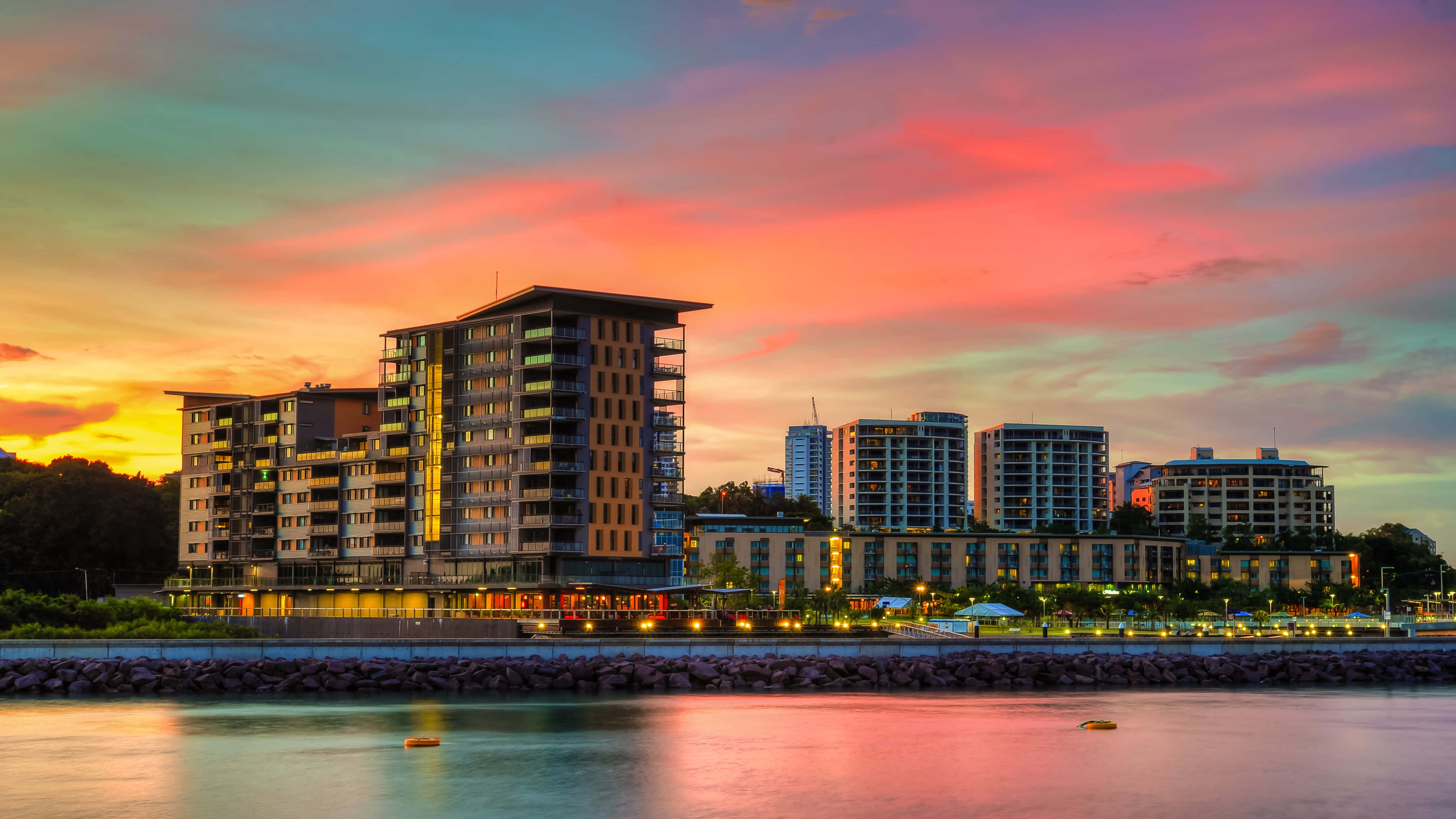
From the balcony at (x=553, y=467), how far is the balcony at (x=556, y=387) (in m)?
6.72

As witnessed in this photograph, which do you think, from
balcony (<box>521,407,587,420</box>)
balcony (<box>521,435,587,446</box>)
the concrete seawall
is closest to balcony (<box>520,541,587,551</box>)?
balcony (<box>521,435,587,446</box>)

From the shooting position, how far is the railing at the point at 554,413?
136375mm

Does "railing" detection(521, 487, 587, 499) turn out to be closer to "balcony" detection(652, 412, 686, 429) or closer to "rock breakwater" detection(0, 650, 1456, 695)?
"balcony" detection(652, 412, 686, 429)

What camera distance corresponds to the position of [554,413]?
A: 136250 millimetres

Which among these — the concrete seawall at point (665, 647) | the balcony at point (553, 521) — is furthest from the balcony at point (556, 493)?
the concrete seawall at point (665, 647)

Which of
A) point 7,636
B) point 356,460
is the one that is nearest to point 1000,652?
point 7,636

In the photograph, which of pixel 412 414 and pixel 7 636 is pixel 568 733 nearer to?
pixel 7 636

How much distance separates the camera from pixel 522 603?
137 metres

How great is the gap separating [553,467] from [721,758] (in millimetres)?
97913

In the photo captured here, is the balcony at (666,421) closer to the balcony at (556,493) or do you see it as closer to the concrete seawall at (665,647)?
the balcony at (556,493)

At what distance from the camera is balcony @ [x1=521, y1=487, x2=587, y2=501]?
136250 mm

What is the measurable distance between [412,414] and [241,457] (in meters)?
33.0

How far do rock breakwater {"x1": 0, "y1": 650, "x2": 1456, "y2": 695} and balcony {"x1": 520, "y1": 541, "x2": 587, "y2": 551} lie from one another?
225 ft

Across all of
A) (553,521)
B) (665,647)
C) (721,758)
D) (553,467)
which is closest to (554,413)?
(553,467)
